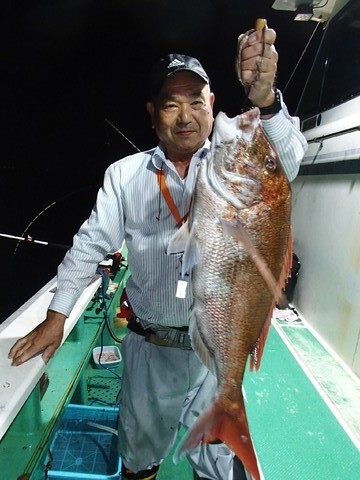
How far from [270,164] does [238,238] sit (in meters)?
0.32

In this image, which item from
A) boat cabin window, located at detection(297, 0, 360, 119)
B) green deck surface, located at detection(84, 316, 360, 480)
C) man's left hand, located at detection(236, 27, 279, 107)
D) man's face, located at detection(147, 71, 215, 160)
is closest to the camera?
man's left hand, located at detection(236, 27, 279, 107)

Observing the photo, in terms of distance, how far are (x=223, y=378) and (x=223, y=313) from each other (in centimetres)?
31

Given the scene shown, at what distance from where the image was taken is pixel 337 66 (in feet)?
15.5

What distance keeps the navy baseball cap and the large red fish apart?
739 millimetres

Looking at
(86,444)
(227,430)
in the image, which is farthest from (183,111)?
(86,444)

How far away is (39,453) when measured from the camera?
1.97 m

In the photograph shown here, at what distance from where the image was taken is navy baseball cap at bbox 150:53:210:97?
1.95m

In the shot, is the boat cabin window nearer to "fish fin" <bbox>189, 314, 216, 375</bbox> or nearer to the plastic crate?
"fish fin" <bbox>189, 314, 216, 375</bbox>

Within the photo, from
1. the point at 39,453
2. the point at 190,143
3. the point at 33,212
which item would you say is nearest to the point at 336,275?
the point at 190,143

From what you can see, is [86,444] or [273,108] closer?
[273,108]

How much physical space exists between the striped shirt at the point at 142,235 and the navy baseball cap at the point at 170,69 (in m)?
Answer: 0.35

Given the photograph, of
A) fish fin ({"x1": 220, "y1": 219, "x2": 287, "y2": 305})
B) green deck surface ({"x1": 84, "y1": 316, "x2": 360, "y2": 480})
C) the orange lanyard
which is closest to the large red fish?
fish fin ({"x1": 220, "y1": 219, "x2": 287, "y2": 305})

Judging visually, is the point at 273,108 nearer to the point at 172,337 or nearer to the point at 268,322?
the point at 268,322

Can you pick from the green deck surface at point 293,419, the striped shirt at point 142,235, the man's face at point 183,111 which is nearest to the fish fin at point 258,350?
the striped shirt at point 142,235
